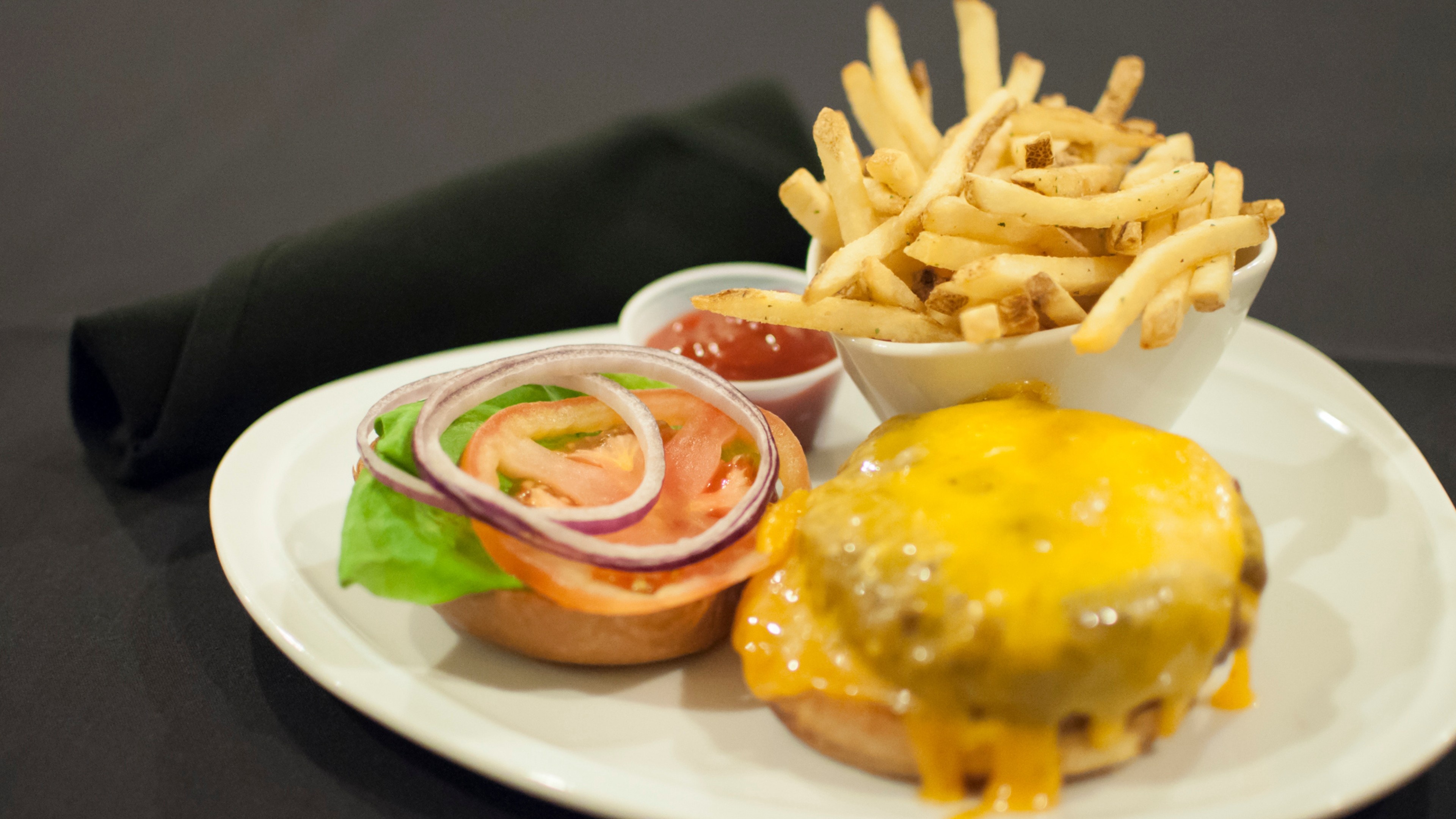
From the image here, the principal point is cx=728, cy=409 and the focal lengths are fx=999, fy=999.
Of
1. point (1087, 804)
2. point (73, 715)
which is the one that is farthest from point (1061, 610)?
point (73, 715)

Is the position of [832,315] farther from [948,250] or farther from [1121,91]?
[1121,91]

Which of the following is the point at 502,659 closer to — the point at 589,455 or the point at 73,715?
the point at 589,455

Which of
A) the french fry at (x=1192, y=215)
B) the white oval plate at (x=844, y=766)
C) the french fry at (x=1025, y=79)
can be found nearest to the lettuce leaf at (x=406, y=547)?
the white oval plate at (x=844, y=766)

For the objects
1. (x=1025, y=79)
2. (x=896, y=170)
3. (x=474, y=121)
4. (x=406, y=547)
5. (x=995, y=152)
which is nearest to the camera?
(x=406, y=547)

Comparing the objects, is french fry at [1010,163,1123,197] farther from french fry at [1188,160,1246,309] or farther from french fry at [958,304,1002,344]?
french fry at [958,304,1002,344]

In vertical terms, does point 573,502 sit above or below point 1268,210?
below

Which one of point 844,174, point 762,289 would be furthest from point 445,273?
point 844,174
